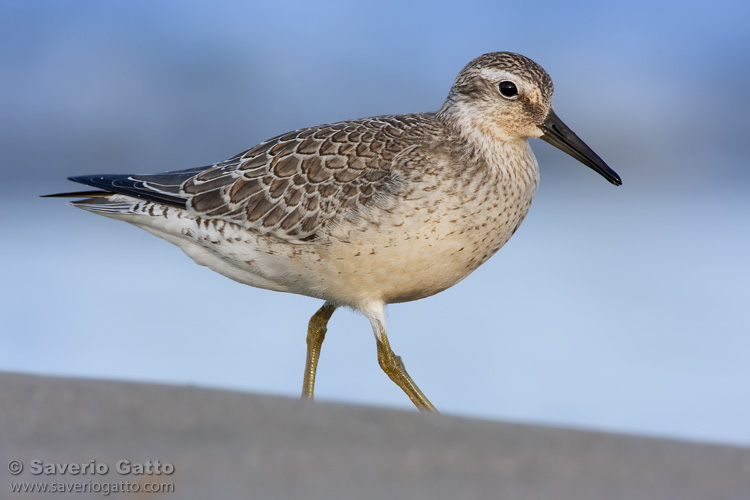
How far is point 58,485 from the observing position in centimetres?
257

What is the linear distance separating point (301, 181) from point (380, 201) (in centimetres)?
65

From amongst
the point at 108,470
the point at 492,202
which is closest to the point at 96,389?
the point at 108,470

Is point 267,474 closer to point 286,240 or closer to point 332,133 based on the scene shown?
point 286,240

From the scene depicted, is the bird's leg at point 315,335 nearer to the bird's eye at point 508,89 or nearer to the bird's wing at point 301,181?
the bird's wing at point 301,181

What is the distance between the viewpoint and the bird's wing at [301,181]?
5.04 metres

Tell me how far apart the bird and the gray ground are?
1750 millimetres

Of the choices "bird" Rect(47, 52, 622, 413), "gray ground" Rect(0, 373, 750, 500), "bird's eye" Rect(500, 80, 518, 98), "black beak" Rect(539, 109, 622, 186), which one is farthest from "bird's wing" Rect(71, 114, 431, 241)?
"gray ground" Rect(0, 373, 750, 500)

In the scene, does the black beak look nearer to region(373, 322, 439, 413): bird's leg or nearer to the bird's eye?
the bird's eye

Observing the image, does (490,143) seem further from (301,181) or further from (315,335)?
(315,335)

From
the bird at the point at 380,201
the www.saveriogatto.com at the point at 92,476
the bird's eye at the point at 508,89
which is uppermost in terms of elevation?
the bird's eye at the point at 508,89

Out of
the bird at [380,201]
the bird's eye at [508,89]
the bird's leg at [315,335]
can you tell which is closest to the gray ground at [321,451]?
the bird at [380,201]

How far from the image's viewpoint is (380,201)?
4859 millimetres

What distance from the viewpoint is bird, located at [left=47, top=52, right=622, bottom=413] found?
190 inches

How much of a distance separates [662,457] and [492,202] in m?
2.28
